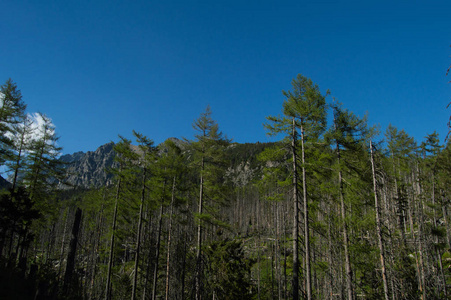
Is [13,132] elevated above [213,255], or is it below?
above

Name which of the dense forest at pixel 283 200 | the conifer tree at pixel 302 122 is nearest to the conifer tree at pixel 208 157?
the dense forest at pixel 283 200

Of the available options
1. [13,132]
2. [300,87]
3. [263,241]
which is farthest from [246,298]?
[263,241]

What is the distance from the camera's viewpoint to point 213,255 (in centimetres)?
1616

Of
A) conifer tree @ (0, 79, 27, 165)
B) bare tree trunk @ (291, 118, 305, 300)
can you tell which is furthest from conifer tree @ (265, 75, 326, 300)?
conifer tree @ (0, 79, 27, 165)

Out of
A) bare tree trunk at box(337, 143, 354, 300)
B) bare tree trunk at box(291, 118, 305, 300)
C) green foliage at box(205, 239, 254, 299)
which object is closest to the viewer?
bare tree trunk at box(291, 118, 305, 300)

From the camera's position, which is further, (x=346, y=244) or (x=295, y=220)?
(x=346, y=244)

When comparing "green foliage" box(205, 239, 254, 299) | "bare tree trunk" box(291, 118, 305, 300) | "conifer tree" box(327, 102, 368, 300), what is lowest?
"green foliage" box(205, 239, 254, 299)

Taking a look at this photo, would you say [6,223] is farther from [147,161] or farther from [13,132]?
[147,161]

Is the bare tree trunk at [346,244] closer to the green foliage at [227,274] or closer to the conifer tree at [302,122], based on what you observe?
the conifer tree at [302,122]

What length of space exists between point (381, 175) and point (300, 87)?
631 centimetres

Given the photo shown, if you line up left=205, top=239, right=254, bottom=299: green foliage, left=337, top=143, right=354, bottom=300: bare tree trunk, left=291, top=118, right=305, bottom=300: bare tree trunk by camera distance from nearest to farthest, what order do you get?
1. left=291, top=118, right=305, bottom=300: bare tree trunk
2. left=337, top=143, right=354, bottom=300: bare tree trunk
3. left=205, top=239, right=254, bottom=299: green foliage

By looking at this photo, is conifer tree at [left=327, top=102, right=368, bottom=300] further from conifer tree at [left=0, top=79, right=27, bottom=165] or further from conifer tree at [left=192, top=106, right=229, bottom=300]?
conifer tree at [left=0, top=79, right=27, bottom=165]

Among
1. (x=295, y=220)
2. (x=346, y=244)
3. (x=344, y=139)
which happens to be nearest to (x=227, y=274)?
(x=295, y=220)

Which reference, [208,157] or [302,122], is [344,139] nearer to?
[302,122]
